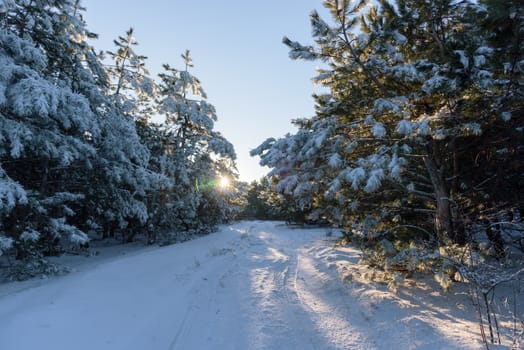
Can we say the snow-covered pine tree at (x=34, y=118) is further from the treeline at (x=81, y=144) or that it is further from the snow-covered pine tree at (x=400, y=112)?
the snow-covered pine tree at (x=400, y=112)

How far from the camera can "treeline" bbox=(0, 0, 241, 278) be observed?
578cm

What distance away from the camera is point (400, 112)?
441 cm

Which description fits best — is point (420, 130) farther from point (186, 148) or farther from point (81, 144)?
point (186, 148)

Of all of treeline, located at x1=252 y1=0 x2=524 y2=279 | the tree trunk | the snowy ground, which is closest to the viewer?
the snowy ground

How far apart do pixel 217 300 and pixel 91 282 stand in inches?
112

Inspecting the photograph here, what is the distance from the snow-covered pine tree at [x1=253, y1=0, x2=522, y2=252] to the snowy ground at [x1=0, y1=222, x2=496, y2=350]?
1328 mm

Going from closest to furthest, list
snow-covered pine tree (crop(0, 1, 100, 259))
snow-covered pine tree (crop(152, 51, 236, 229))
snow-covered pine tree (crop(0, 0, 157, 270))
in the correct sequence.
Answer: snow-covered pine tree (crop(0, 1, 100, 259)) → snow-covered pine tree (crop(0, 0, 157, 270)) → snow-covered pine tree (crop(152, 51, 236, 229))

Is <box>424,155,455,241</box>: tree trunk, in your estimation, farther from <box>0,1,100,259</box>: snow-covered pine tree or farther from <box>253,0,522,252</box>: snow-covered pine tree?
<box>0,1,100,259</box>: snow-covered pine tree

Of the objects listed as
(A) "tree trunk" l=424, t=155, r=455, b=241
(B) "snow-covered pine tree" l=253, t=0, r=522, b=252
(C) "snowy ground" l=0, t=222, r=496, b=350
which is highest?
(B) "snow-covered pine tree" l=253, t=0, r=522, b=252

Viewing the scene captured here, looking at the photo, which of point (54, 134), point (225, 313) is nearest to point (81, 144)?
point (54, 134)

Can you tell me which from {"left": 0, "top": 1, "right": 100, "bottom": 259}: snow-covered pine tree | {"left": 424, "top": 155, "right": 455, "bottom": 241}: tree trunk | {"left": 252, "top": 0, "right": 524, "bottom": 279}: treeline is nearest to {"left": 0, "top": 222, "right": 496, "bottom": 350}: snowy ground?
{"left": 252, "top": 0, "right": 524, "bottom": 279}: treeline

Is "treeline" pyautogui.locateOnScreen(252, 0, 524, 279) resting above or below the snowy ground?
above

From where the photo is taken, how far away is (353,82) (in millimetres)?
5715

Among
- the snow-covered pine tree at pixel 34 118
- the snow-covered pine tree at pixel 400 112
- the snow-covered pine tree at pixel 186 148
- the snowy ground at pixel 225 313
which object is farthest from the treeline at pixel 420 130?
the snow-covered pine tree at pixel 186 148
